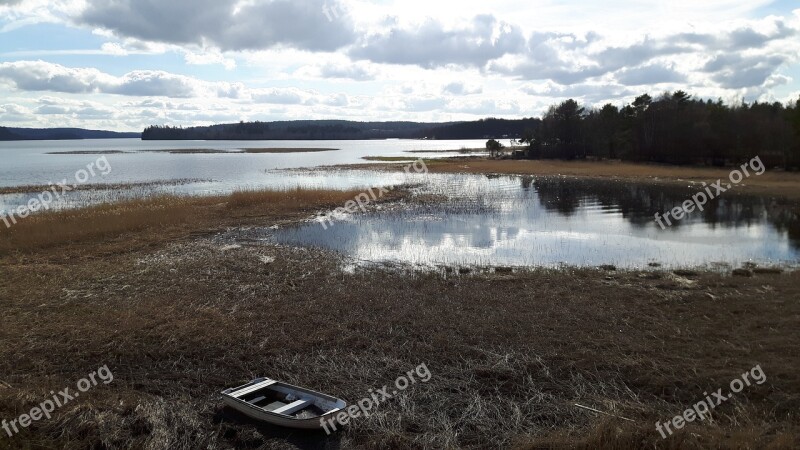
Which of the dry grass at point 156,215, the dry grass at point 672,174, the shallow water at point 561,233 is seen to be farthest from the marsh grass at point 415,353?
the dry grass at point 672,174

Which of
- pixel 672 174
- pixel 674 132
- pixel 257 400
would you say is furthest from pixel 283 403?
pixel 674 132

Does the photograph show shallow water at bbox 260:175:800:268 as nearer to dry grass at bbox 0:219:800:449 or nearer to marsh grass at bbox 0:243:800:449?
dry grass at bbox 0:219:800:449

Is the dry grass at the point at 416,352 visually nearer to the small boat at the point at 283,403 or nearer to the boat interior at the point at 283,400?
the small boat at the point at 283,403

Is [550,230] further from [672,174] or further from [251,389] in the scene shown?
[672,174]

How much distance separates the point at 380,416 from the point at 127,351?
16.2 feet

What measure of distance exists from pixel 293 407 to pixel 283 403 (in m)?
0.46

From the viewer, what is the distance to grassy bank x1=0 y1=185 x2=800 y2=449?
6.83 m

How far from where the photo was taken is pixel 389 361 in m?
9.03

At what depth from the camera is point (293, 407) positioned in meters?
7.20

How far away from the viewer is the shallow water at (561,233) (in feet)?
57.7

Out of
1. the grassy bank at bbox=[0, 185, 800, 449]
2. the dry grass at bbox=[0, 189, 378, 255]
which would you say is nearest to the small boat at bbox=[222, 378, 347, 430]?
the grassy bank at bbox=[0, 185, 800, 449]

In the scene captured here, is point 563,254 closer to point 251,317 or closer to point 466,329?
point 466,329

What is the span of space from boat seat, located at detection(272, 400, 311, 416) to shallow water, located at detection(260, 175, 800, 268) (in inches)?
387

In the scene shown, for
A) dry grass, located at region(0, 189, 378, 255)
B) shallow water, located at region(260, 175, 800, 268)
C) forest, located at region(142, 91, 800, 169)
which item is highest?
forest, located at region(142, 91, 800, 169)
